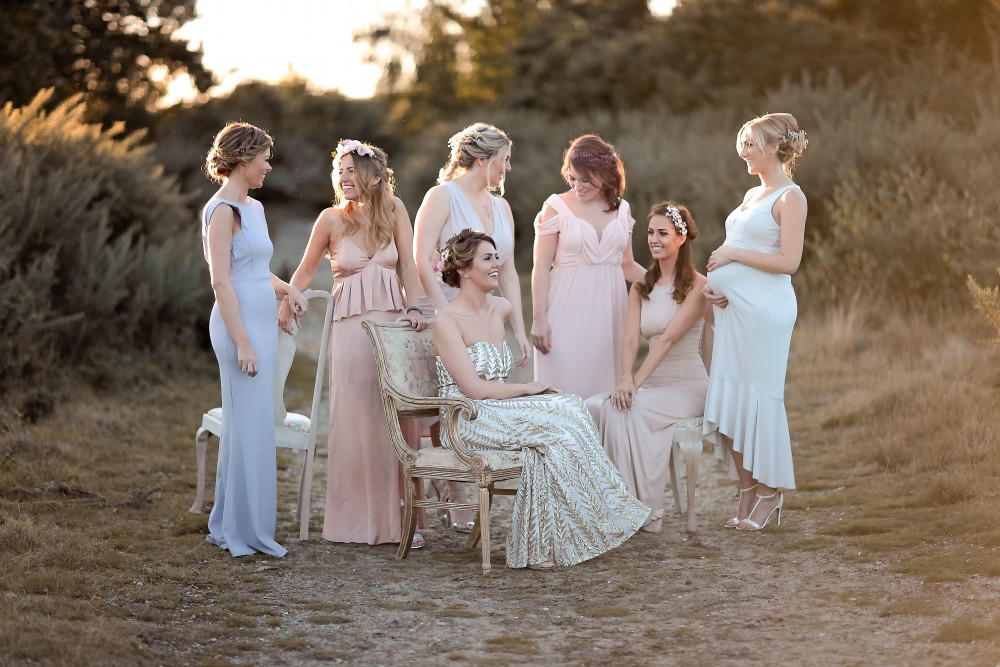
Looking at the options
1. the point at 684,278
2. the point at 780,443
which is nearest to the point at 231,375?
the point at 684,278

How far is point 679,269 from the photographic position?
6.46 metres

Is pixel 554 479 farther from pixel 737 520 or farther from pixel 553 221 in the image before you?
pixel 553 221

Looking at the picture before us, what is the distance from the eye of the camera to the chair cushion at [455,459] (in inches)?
217

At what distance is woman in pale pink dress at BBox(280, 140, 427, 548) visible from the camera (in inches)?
240

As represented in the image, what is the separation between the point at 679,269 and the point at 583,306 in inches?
22.6

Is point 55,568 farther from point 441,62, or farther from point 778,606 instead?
point 441,62

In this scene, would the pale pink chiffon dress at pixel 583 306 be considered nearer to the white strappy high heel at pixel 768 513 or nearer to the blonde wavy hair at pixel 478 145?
the blonde wavy hair at pixel 478 145

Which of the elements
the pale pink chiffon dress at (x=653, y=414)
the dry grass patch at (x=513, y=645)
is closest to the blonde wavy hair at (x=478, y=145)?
the pale pink chiffon dress at (x=653, y=414)

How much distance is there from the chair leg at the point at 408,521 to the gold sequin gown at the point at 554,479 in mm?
286

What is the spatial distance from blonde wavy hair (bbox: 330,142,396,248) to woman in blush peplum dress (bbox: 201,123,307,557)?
473 millimetres

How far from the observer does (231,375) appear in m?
5.73

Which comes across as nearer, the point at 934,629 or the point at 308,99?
the point at 934,629

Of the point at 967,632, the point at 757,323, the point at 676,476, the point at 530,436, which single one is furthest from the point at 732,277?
the point at 967,632

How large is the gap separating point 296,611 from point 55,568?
1.13 meters
